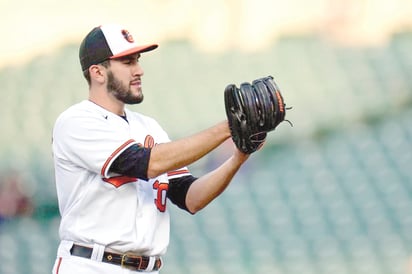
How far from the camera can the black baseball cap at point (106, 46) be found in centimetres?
295

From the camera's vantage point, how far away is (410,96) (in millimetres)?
6156

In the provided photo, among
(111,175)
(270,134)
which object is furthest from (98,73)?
(270,134)

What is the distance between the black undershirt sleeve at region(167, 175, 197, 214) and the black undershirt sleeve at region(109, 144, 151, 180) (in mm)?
351

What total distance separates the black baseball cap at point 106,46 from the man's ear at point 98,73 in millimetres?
17

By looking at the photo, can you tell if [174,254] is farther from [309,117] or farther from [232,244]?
[309,117]

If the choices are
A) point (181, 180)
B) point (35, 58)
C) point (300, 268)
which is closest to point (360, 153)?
point (300, 268)

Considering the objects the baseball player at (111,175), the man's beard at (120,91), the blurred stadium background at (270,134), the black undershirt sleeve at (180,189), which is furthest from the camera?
the blurred stadium background at (270,134)

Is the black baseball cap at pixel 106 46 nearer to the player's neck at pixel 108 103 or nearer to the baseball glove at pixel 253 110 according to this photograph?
the player's neck at pixel 108 103

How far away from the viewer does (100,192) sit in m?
2.89

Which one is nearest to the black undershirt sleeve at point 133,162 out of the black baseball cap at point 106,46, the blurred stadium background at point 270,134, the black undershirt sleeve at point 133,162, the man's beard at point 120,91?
the black undershirt sleeve at point 133,162

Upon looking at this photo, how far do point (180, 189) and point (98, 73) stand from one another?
484mm

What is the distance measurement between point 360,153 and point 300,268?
34.5 inches

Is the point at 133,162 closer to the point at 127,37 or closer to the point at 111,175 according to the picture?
the point at 111,175

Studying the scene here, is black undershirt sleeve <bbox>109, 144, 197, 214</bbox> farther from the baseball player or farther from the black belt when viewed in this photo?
the black belt
